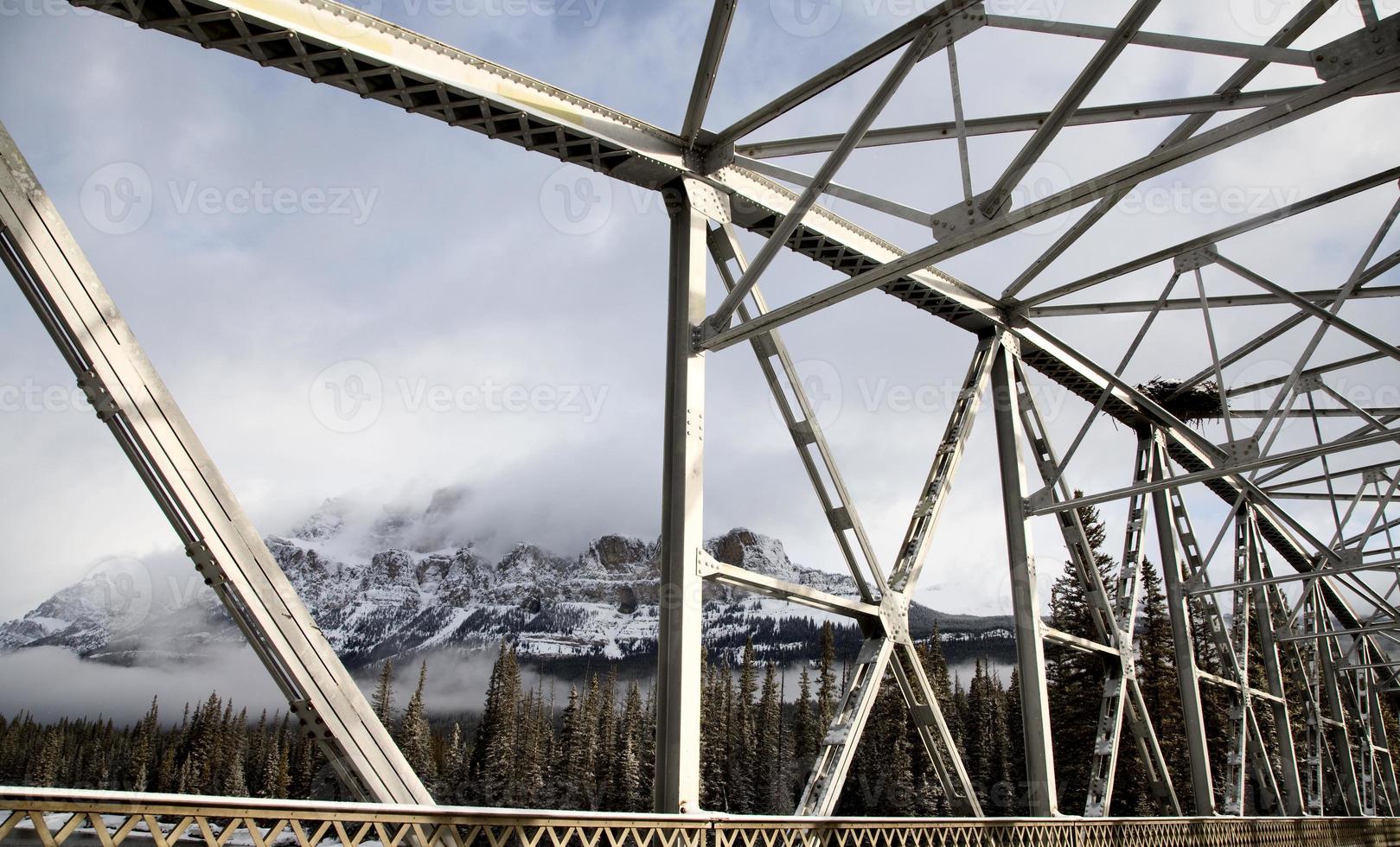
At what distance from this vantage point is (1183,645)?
16.0 metres

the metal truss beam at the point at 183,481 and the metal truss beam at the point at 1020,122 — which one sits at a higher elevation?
the metal truss beam at the point at 1020,122

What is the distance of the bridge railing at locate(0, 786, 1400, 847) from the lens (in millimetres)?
3996

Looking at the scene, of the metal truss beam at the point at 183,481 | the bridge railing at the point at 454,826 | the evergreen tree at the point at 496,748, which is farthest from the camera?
the evergreen tree at the point at 496,748

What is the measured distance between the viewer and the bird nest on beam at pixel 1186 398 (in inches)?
727

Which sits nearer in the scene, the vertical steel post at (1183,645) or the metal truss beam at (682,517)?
the metal truss beam at (682,517)

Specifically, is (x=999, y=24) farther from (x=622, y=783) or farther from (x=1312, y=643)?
(x=622, y=783)

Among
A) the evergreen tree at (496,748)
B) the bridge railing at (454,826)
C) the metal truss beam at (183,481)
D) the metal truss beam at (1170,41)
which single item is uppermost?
the metal truss beam at (1170,41)

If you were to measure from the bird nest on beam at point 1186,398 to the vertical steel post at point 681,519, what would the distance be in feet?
42.3

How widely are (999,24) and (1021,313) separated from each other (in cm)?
646

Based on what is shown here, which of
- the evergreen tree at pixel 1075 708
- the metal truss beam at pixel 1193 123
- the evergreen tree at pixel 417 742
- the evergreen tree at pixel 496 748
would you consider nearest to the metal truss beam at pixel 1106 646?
the metal truss beam at pixel 1193 123

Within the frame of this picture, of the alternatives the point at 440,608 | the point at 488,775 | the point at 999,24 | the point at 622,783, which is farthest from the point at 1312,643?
the point at 440,608

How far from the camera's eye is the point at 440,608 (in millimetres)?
190750

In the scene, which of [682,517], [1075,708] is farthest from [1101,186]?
[1075,708]

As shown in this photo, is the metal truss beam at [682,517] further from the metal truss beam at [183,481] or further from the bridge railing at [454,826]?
the metal truss beam at [183,481]
